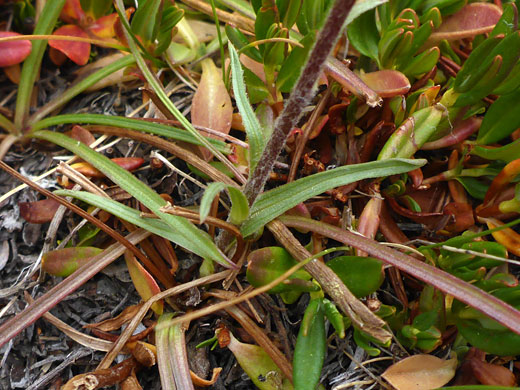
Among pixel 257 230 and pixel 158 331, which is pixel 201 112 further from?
pixel 158 331

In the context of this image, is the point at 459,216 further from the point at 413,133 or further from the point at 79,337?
the point at 79,337

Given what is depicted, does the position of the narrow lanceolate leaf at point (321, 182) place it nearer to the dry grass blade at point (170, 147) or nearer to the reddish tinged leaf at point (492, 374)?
the dry grass blade at point (170, 147)

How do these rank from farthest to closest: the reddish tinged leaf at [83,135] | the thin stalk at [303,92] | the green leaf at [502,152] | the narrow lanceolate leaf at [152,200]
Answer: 1. the reddish tinged leaf at [83,135]
2. the green leaf at [502,152]
3. the narrow lanceolate leaf at [152,200]
4. the thin stalk at [303,92]

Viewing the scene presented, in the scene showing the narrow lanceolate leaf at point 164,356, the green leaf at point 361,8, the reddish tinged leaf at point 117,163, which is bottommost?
the narrow lanceolate leaf at point 164,356

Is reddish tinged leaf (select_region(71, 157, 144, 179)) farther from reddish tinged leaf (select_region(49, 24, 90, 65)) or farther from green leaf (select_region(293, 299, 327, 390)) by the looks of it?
green leaf (select_region(293, 299, 327, 390))

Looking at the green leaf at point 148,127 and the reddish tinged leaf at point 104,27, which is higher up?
the reddish tinged leaf at point 104,27

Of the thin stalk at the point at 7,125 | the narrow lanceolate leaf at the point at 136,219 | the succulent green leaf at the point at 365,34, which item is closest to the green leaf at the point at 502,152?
the succulent green leaf at the point at 365,34

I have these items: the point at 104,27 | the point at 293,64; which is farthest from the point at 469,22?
the point at 104,27
